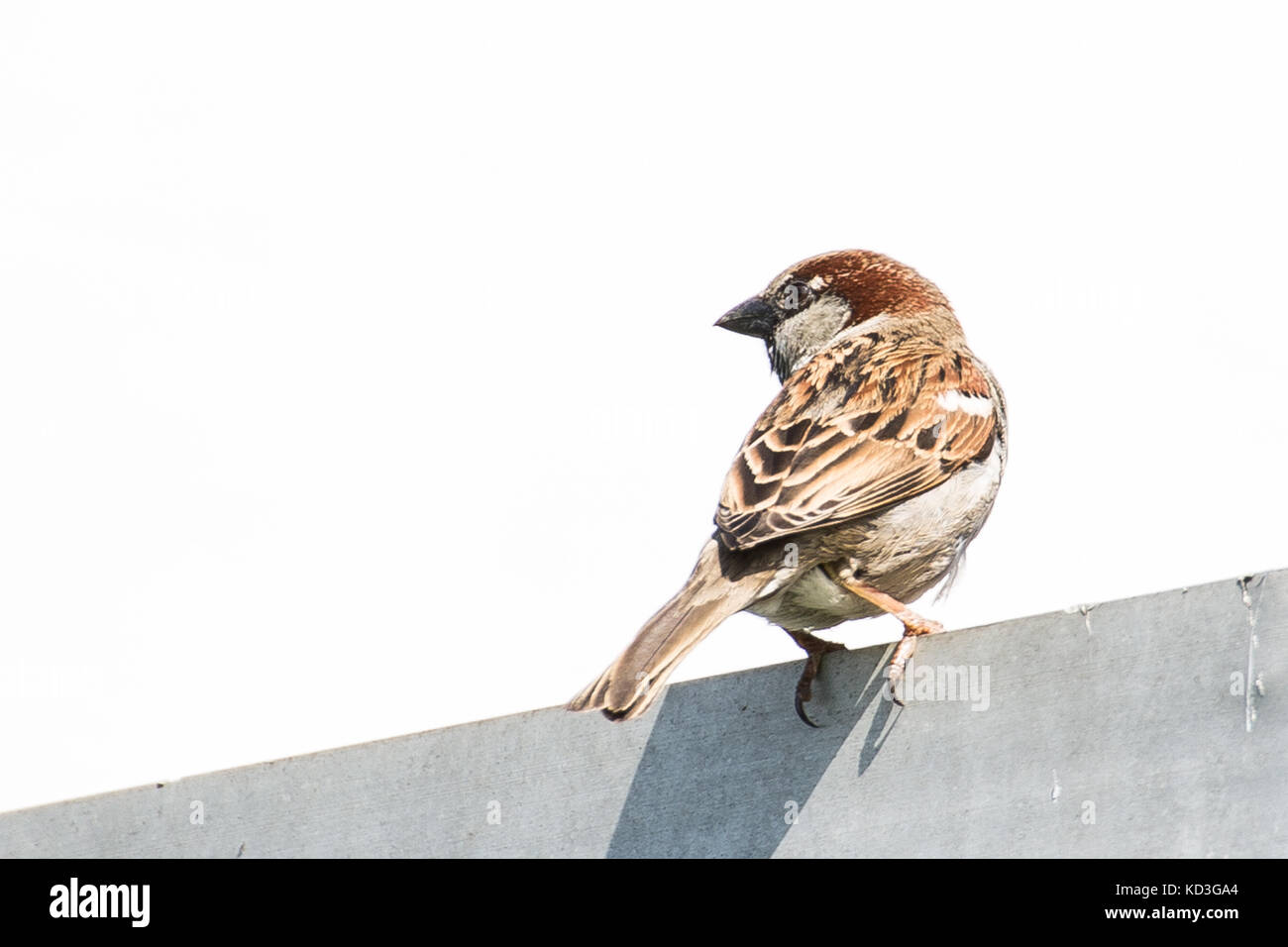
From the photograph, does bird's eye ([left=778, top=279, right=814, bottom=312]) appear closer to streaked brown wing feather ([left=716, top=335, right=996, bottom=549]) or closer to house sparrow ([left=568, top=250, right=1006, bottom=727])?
house sparrow ([left=568, top=250, right=1006, bottom=727])

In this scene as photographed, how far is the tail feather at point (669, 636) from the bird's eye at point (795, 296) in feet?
6.60

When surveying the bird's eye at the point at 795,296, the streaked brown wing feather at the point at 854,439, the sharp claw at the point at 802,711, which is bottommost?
the sharp claw at the point at 802,711

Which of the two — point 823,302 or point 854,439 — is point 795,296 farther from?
point 854,439

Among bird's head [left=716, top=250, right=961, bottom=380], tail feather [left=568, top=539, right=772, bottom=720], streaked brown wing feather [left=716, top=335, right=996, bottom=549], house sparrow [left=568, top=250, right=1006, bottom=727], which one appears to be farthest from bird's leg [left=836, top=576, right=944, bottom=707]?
bird's head [left=716, top=250, right=961, bottom=380]

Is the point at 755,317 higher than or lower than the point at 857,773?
higher

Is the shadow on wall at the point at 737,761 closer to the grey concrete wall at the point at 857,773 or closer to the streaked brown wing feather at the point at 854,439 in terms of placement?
the grey concrete wall at the point at 857,773

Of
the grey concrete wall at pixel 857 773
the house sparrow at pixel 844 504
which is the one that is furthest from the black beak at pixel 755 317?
the grey concrete wall at pixel 857 773

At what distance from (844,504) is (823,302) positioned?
1.93 meters

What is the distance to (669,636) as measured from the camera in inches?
131

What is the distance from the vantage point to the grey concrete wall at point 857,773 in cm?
251

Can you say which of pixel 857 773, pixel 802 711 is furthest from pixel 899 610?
pixel 857 773
